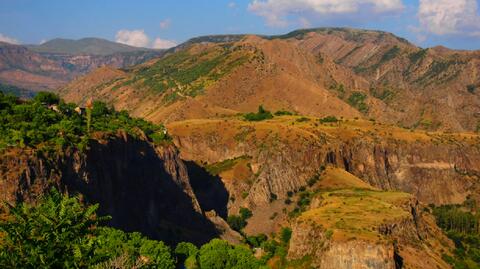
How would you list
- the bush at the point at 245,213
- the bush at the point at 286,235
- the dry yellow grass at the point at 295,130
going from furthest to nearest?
1. the dry yellow grass at the point at 295,130
2. the bush at the point at 245,213
3. the bush at the point at 286,235

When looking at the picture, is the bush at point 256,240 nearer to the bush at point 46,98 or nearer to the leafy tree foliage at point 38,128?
the leafy tree foliage at point 38,128

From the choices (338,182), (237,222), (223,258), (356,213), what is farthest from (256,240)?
(223,258)

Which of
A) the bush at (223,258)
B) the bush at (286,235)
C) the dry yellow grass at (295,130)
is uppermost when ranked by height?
the dry yellow grass at (295,130)

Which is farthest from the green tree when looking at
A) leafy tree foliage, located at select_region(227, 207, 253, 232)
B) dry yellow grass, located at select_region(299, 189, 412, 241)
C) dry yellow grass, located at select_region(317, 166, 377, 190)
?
dry yellow grass, located at select_region(317, 166, 377, 190)

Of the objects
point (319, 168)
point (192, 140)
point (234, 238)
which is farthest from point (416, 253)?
point (192, 140)

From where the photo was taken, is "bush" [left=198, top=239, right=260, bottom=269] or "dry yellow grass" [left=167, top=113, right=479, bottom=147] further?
"dry yellow grass" [left=167, top=113, right=479, bottom=147]

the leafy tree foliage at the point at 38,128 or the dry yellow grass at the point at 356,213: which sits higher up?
the leafy tree foliage at the point at 38,128

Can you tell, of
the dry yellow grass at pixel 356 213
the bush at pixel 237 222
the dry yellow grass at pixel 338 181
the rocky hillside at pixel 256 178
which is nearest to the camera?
the rocky hillside at pixel 256 178

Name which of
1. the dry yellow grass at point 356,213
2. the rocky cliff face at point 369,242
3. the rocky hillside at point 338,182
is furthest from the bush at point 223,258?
the dry yellow grass at point 356,213

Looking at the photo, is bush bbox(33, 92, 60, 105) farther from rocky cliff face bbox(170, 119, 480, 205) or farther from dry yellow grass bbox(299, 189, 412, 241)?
dry yellow grass bbox(299, 189, 412, 241)
